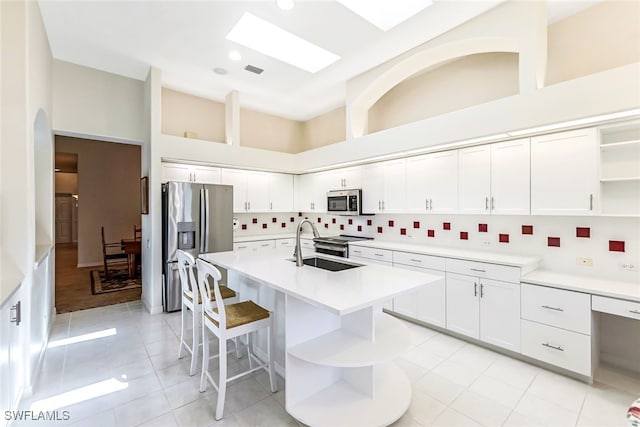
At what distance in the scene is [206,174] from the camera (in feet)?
14.4

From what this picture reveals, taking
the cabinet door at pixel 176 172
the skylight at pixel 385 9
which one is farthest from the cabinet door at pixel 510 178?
the cabinet door at pixel 176 172

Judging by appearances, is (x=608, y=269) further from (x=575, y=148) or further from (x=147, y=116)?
(x=147, y=116)

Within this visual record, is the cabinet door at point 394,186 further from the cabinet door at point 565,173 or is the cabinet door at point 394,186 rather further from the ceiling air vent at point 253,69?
the ceiling air vent at point 253,69

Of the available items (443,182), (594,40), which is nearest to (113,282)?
(443,182)

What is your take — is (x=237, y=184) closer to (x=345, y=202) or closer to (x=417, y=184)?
(x=345, y=202)

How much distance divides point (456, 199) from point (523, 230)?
2.36ft

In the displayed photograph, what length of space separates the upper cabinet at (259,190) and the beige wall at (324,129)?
0.91m

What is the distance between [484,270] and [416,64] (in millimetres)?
2401

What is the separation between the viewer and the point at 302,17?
2.70 m

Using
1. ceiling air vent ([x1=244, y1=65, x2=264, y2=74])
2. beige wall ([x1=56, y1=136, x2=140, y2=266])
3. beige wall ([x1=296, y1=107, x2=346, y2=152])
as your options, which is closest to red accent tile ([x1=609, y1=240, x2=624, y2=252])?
beige wall ([x1=296, y1=107, x2=346, y2=152])

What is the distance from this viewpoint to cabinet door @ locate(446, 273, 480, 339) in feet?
9.51

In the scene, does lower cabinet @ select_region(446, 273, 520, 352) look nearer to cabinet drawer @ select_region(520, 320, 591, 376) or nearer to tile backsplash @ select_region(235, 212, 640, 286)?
cabinet drawer @ select_region(520, 320, 591, 376)

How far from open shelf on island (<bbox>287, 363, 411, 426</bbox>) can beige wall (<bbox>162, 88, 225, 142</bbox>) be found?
404cm

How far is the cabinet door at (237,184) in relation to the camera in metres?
4.62
